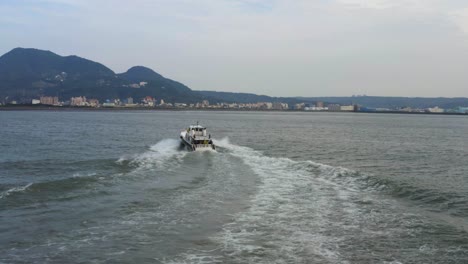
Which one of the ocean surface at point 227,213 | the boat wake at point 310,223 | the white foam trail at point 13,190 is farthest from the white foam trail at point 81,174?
the boat wake at point 310,223

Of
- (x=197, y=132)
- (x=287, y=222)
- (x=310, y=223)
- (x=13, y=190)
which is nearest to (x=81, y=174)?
(x=13, y=190)

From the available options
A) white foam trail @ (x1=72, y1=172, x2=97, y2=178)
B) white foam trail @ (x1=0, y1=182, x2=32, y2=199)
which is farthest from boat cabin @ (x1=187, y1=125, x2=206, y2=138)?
white foam trail @ (x1=0, y1=182, x2=32, y2=199)

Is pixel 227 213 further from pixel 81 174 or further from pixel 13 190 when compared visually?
pixel 81 174

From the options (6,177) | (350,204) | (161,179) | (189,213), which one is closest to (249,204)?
(189,213)

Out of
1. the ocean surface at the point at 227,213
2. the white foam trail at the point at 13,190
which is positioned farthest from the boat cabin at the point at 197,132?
the white foam trail at the point at 13,190

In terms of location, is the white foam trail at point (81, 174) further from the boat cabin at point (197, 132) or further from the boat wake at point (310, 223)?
the boat cabin at point (197, 132)

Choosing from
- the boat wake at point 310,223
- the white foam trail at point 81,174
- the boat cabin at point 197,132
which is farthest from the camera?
the boat cabin at point 197,132

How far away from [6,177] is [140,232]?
1626cm

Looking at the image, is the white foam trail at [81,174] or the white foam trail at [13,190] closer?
the white foam trail at [13,190]

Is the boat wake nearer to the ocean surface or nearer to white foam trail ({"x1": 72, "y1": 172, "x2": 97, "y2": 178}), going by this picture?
the ocean surface

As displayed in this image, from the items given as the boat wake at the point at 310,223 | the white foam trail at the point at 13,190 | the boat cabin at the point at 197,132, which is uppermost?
the boat cabin at the point at 197,132

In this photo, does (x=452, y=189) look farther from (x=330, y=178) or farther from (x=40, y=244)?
(x=40, y=244)

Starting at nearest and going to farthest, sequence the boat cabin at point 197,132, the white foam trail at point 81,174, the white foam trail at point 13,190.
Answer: the white foam trail at point 13,190
the white foam trail at point 81,174
the boat cabin at point 197,132

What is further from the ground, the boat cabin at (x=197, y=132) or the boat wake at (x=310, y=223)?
the boat cabin at (x=197, y=132)
